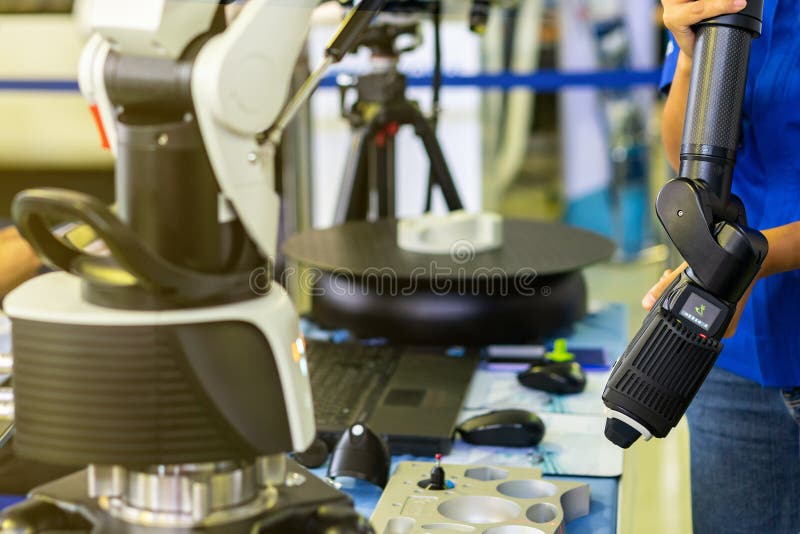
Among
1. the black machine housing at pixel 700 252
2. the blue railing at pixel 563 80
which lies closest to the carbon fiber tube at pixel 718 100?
the black machine housing at pixel 700 252

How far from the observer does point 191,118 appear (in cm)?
Result: 57

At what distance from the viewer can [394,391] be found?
3.73ft

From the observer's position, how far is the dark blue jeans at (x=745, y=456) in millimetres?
1120

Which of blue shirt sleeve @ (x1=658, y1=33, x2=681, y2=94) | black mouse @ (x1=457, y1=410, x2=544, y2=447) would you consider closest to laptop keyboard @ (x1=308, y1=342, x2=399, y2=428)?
black mouse @ (x1=457, y1=410, x2=544, y2=447)

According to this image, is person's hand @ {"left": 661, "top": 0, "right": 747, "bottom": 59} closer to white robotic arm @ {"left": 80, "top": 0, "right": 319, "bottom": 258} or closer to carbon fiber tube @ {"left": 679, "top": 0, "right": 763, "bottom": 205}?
carbon fiber tube @ {"left": 679, "top": 0, "right": 763, "bottom": 205}

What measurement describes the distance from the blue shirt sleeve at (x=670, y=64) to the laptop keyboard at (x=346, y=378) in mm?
442

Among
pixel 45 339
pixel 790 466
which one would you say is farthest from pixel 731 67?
pixel 790 466

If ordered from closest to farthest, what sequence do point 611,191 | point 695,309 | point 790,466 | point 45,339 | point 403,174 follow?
point 45,339 → point 695,309 → point 790,466 → point 403,174 → point 611,191

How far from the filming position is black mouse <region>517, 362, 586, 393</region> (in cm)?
115

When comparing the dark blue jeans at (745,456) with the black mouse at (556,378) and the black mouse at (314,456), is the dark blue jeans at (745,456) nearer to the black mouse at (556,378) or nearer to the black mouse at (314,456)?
the black mouse at (556,378)

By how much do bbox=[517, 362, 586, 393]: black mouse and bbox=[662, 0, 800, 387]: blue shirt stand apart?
0.55ft

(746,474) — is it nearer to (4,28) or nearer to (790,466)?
(790,466)

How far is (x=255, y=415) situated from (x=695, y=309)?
295mm

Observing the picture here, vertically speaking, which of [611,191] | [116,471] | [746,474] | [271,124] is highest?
[271,124]
